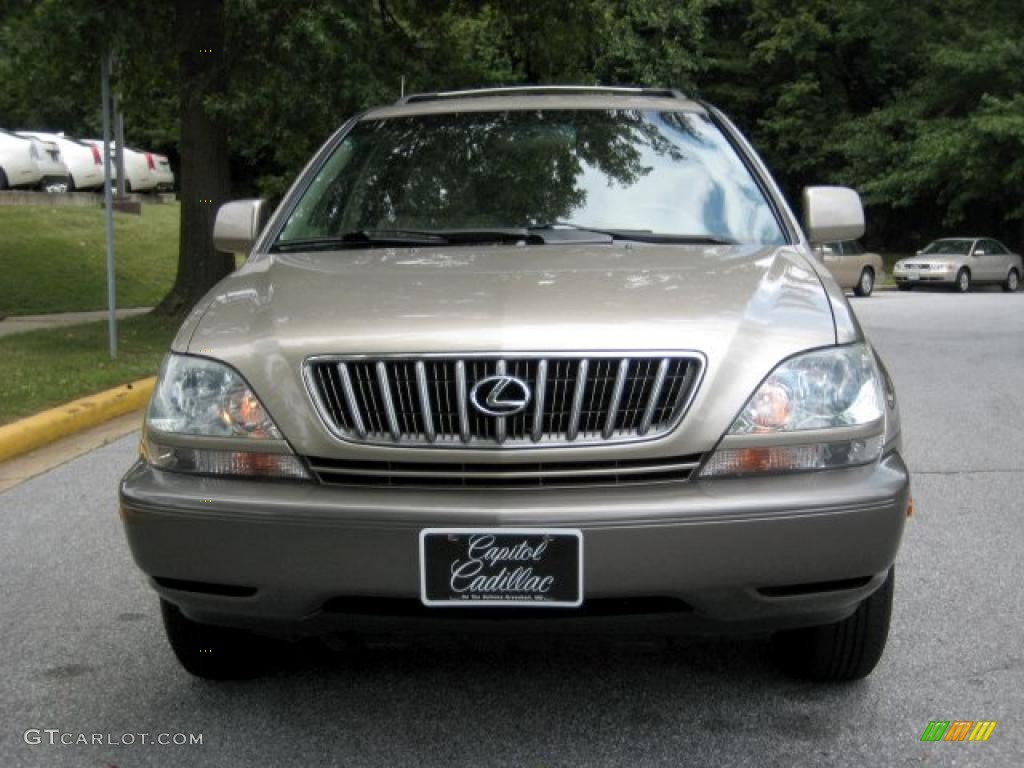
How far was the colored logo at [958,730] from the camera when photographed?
3.16m

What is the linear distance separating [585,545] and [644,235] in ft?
4.56

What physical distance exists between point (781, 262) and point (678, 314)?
0.69 meters

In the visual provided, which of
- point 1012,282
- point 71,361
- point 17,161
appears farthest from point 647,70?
point 71,361

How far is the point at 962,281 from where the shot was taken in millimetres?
30391

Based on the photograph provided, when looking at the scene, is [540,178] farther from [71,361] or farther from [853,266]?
[853,266]

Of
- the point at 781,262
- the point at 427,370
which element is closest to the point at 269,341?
the point at 427,370

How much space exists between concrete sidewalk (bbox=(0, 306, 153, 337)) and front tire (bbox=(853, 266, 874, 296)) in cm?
1699

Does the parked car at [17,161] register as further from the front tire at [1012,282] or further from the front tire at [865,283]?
the front tire at [1012,282]

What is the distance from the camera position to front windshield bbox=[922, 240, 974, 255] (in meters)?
31.1

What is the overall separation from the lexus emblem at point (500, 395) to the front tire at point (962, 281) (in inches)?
1152

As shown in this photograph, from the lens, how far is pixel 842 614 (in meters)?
3.06

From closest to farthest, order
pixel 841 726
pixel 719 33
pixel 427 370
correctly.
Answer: pixel 427 370, pixel 841 726, pixel 719 33

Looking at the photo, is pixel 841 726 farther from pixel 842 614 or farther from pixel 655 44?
pixel 655 44

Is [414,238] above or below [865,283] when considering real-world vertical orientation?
above
